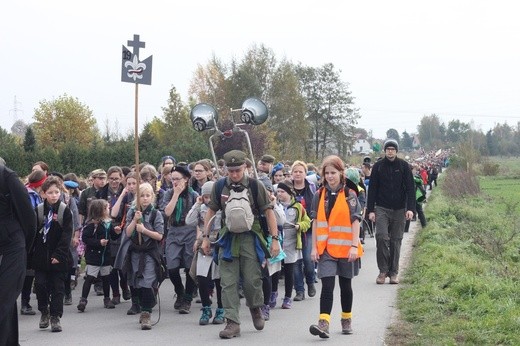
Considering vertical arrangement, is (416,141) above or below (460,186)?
above

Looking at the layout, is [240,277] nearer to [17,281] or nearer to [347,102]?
[17,281]

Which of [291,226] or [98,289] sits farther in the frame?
[98,289]

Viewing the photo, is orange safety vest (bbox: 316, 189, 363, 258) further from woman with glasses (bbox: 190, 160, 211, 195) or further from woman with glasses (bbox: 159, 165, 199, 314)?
woman with glasses (bbox: 190, 160, 211, 195)

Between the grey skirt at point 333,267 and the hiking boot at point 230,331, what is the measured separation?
984 mm

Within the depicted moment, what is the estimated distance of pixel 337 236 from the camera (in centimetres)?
953

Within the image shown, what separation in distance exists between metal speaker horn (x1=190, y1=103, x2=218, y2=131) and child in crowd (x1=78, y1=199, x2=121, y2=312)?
1563 mm

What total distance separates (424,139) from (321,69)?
106137 mm

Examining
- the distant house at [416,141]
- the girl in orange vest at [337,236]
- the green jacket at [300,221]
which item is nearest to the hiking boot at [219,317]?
the girl in orange vest at [337,236]

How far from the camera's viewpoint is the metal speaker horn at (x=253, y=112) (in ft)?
40.6

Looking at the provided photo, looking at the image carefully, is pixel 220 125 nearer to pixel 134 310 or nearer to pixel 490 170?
pixel 134 310

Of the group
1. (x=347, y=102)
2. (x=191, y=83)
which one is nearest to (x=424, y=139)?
→ (x=347, y=102)

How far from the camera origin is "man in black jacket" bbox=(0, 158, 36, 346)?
7.25 meters

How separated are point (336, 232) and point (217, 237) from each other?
4.28ft

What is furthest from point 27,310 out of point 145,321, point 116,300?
point 145,321
